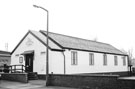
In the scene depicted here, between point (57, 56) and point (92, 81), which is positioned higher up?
point (57, 56)

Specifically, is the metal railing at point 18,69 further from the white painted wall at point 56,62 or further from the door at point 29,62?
the white painted wall at point 56,62

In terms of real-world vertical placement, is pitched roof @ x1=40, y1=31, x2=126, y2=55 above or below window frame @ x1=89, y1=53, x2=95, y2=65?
above

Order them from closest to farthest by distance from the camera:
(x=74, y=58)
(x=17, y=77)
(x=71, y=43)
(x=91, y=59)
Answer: (x=17, y=77)
(x=74, y=58)
(x=71, y=43)
(x=91, y=59)

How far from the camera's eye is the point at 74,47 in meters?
24.9

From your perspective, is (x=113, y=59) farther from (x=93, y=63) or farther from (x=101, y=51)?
(x=93, y=63)

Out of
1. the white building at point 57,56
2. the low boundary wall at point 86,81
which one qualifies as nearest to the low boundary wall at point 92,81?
the low boundary wall at point 86,81

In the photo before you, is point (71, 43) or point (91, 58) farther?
point (91, 58)

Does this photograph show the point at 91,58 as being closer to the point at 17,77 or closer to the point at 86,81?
the point at 17,77

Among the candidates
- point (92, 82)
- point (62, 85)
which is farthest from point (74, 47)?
point (92, 82)

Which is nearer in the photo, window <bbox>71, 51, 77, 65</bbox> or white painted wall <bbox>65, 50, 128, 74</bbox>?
white painted wall <bbox>65, 50, 128, 74</bbox>

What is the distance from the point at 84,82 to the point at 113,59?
18202 mm

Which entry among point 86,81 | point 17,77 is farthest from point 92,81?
point 17,77

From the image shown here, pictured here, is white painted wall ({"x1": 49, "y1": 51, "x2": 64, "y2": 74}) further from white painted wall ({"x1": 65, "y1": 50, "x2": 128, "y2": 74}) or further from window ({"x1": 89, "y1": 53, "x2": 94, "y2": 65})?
window ({"x1": 89, "y1": 53, "x2": 94, "y2": 65})

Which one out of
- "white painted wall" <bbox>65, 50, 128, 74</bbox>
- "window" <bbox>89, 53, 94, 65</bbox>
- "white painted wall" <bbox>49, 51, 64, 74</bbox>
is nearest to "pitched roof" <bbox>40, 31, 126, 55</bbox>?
"window" <bbox>89, 53, 94, 65</bbox>
